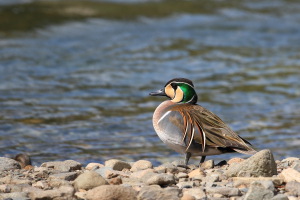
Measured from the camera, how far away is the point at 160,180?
228 inches

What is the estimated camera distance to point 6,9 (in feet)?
71.9

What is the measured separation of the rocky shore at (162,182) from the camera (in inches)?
213

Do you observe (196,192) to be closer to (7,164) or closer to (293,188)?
(293,188)

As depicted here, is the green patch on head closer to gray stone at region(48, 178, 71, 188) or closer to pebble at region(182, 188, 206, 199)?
pebble at region(182, 188, 206, 199)

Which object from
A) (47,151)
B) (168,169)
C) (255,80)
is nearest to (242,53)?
(255,80)

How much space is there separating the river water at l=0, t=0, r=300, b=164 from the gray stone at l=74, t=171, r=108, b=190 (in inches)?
116

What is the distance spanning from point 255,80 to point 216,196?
9.54m

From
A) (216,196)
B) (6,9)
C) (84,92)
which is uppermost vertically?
A: (6,9)

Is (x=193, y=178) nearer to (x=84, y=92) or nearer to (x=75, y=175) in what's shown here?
(x=75, y=175)

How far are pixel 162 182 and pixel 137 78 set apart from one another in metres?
9.20

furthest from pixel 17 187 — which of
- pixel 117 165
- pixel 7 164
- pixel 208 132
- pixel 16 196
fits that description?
pixel 208 132

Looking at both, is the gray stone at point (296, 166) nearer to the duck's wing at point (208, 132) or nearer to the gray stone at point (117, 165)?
the duck's wing at point (208, 132)

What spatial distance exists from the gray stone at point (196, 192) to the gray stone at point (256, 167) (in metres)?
0.56

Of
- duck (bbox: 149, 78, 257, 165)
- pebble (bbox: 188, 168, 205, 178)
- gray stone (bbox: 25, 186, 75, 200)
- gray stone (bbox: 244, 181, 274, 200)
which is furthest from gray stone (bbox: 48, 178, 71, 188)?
gray stone (bbox: 244, 181, 274, 200)
